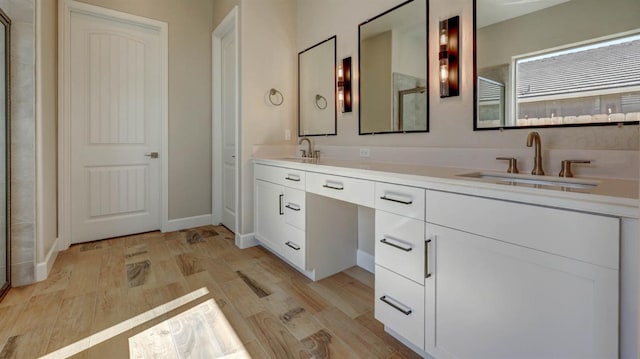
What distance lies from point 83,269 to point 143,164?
1.28m

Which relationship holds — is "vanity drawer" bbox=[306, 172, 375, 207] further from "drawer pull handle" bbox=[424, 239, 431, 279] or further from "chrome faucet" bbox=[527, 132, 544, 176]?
"chrome faucet" bbox=[527, 132, 544, 176]

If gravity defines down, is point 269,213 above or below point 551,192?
Answer: below

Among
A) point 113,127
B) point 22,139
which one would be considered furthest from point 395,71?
point 113,127

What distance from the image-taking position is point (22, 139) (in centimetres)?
200

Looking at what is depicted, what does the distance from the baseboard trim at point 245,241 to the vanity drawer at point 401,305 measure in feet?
5.49

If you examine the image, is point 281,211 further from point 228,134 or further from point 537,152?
point 537,152

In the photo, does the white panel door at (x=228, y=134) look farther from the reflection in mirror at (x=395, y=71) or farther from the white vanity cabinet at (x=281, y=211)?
the reflection in mirror at (x=395, y=71)

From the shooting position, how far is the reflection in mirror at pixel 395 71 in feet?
6.47

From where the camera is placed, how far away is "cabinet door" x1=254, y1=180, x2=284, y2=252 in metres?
2.44

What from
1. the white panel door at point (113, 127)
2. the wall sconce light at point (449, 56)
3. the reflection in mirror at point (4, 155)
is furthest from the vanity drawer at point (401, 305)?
the white panel door at point (113, 127)

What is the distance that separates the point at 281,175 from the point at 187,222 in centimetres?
176

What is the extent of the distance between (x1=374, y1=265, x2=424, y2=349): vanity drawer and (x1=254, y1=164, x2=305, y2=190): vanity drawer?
0.90m

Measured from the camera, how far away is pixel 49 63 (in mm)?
2445

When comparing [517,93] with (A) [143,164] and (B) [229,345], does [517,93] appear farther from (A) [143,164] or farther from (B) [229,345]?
(A) [143,164]
